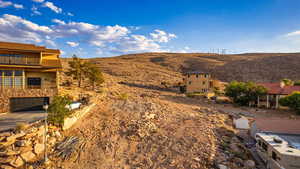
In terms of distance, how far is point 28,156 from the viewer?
10.1 metres

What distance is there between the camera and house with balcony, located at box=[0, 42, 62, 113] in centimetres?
1691

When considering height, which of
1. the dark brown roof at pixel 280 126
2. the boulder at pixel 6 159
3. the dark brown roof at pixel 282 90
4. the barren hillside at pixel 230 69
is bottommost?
the dark brown roof at pixel 280 126

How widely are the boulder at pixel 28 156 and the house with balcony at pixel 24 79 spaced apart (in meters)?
9.24

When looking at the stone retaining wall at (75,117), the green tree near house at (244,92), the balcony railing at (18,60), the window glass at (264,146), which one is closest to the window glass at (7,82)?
the balcony railing at (18,60)

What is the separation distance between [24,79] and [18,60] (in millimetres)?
2327

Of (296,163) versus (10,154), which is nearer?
(10,154)

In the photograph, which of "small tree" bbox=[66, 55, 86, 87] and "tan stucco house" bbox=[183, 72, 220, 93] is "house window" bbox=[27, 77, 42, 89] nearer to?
"small tree" bbox=[66, 55, 86, 87]

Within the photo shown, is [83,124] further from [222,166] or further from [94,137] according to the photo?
[222,166]

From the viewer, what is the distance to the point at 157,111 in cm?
1975

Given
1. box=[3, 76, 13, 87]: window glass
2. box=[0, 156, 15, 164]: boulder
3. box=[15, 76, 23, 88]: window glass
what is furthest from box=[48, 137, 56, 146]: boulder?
box=[3, 76, 13, 87]: window glass

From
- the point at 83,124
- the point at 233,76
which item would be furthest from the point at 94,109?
the point at 233,76

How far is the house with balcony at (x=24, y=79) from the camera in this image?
16.9 metres

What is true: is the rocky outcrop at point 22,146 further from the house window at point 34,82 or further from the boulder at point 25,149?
the house window at point 34,82

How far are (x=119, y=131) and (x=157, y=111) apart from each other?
690 cm
